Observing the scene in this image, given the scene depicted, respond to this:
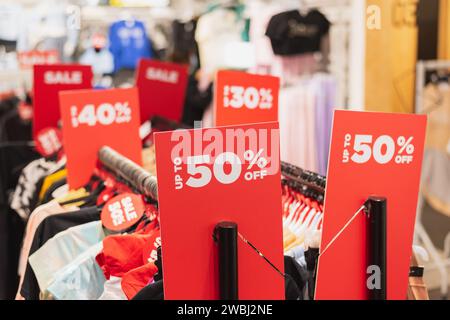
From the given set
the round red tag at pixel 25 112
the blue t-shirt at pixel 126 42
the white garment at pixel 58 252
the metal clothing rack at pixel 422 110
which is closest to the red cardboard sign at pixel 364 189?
the white garment at pixel 58 252

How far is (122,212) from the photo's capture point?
1.68 meters

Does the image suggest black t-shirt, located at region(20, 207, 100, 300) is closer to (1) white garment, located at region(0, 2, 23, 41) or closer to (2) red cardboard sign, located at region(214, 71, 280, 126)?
(2) red cardboard sign, located at region(214, 71, 280, 126)

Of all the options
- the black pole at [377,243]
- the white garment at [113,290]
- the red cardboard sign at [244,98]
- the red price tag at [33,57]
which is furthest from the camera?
the red price tag at [33,57]

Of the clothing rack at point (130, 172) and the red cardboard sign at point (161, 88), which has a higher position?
the red cardboard sign at point (161, 88)

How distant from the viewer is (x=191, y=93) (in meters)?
4.38

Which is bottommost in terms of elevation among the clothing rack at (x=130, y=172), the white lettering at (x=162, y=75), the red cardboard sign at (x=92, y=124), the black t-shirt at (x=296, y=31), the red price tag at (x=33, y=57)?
the clothing rack at (x=130, y=172)

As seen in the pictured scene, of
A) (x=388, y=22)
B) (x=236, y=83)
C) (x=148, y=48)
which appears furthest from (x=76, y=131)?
(x=148, y=48)

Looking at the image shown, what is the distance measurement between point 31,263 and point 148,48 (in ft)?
15.7

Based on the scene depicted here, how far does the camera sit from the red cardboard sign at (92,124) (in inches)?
87.0

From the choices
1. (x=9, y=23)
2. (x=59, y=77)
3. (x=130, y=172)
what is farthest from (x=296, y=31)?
(x=9, y=23)

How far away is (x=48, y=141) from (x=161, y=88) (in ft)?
2.13

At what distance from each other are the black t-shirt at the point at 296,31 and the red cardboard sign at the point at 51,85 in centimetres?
132

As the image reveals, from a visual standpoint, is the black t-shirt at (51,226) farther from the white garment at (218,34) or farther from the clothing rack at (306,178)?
the white garment at (218,34)

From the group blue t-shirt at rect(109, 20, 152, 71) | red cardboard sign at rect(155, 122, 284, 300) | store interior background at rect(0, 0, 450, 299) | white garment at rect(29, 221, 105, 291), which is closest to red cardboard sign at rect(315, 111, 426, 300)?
red cardboard sign at rect(155, 122, 284, 300)
